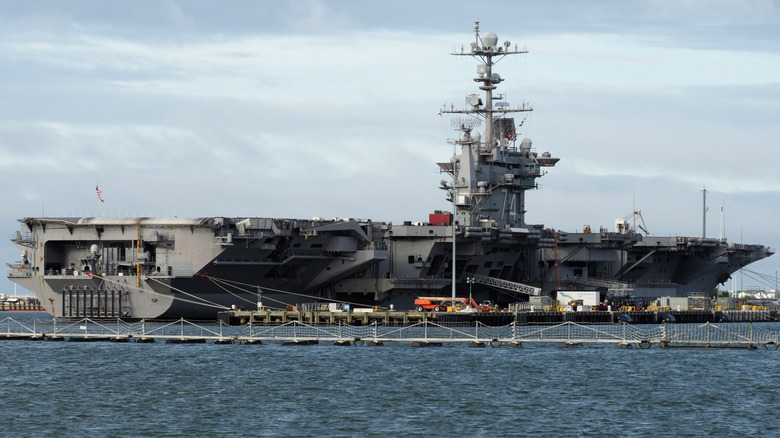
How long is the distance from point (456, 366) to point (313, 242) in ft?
78.7

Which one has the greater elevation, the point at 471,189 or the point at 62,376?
the point at 471,189

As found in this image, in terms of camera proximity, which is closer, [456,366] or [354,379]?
[354,379]

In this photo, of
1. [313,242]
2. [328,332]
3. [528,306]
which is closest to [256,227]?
[313,242]

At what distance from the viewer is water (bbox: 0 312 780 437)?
27359 mm

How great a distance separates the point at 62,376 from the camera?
37219 mm

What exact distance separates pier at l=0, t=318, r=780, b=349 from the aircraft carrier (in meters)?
2.16

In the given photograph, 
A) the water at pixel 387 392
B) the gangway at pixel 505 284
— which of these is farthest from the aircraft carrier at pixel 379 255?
the water at pixel 387 392

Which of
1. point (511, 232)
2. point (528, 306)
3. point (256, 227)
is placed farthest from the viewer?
point (511, 232)

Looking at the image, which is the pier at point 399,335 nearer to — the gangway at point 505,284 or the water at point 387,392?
the water at point 387,392

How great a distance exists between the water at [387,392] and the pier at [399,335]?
570mm

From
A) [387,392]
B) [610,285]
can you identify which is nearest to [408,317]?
[610,285]

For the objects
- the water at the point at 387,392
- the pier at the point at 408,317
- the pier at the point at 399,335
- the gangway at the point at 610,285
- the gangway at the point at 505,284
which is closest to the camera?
the water at the point at 387,392

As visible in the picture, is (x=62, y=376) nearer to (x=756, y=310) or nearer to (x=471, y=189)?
(x=471, y=189)

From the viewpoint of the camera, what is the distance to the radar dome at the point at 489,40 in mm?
73375
